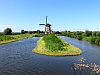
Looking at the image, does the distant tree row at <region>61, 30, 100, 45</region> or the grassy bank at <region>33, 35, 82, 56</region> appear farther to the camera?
the distant tree row at <region>61, 30, 100, 45</region>

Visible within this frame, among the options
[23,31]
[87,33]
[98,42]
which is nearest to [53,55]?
[98,42]

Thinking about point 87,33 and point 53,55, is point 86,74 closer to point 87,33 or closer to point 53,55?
point 53,55

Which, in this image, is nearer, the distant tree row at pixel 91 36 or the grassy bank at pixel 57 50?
the grassy bank at pixel 57 50

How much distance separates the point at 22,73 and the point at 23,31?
159 metres

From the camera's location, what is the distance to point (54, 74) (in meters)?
18.9

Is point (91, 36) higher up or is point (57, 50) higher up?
point (91, 36)

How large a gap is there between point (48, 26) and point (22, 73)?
98718mm

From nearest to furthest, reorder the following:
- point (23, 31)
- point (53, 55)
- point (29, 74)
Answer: point (29, 74)
point (53, 55)
point (23, 31)

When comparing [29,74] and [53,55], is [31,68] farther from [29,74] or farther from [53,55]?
[53,55]

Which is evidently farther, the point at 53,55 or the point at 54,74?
the point at 53,55

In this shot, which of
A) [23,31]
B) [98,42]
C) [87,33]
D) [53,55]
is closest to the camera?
[53,55]

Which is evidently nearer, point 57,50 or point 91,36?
point 57,50

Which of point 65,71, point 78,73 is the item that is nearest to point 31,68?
point 65,71

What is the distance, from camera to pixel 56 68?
21.6 m
